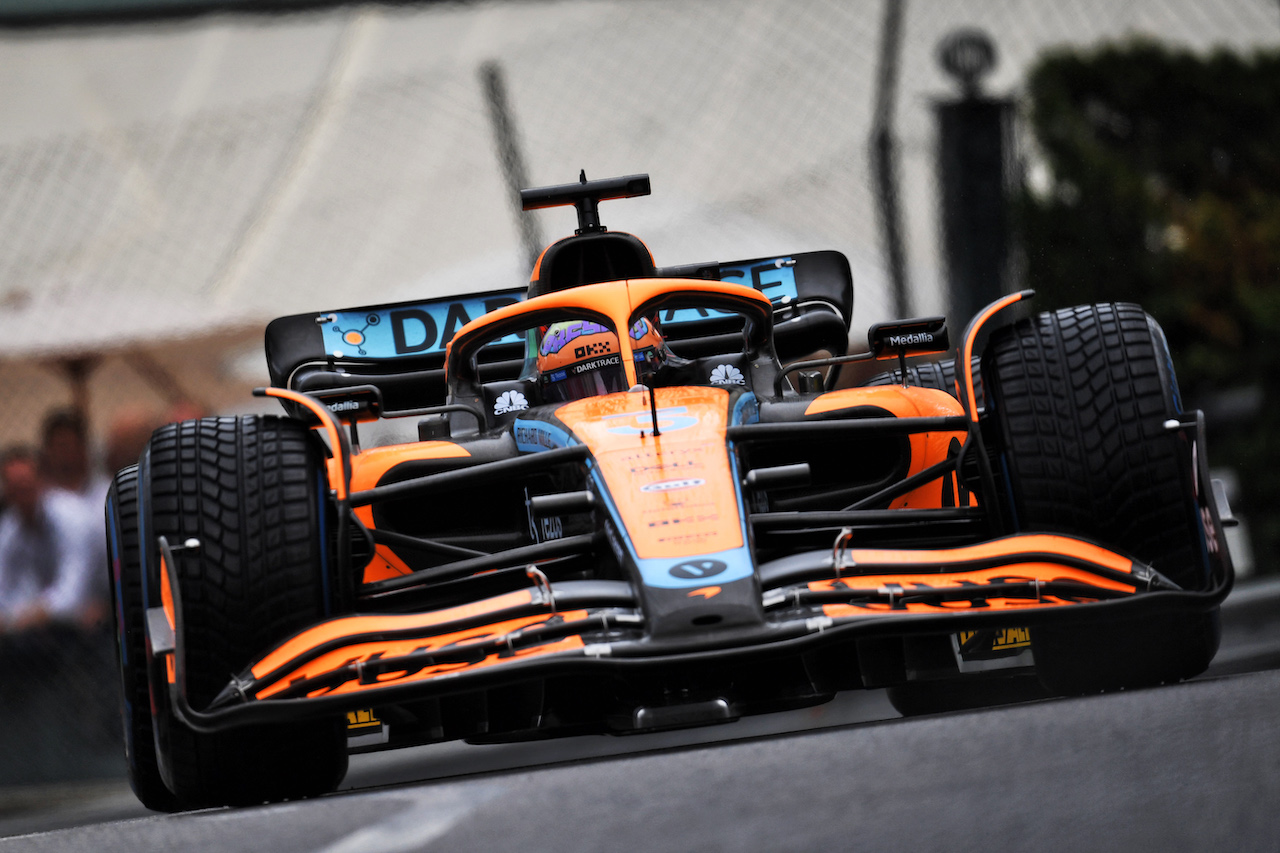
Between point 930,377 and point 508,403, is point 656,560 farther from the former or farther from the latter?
point 930,377

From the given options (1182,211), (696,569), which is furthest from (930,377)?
(1182,211)

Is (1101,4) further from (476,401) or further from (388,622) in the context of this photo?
(388,622)

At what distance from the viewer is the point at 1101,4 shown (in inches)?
414

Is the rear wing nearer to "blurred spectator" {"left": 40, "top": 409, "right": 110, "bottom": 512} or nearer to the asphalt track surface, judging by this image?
"blurred spectator" {"left": 40, "top": 409, "right": 110, "bottom": 512}

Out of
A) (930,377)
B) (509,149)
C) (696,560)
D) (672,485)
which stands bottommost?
(696,560)

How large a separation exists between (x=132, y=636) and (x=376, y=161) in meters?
5.90

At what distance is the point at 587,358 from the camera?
491cm

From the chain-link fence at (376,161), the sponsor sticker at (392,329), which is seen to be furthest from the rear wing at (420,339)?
the chain-link fence at (376,161)

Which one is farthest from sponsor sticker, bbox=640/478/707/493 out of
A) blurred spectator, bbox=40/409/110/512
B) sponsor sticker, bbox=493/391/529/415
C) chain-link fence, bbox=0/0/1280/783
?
chain-link fence, bbox=0/0/1280/783

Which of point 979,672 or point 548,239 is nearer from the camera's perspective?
point 979,672

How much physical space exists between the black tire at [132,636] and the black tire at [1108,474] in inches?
85.6

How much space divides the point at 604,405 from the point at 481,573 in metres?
0.70

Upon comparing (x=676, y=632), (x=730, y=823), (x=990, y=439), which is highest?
(x=990, y=439)

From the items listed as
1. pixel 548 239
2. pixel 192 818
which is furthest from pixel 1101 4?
pixel 192 818
